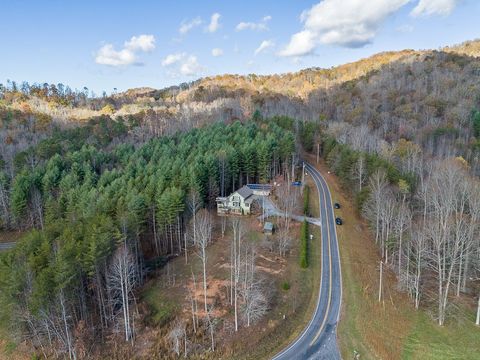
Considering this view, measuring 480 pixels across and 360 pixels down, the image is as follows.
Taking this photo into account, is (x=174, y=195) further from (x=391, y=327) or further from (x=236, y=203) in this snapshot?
(x=391, y=327)

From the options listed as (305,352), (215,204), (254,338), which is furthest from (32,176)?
(305,352)

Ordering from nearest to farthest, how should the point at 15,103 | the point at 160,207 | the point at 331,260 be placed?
1. the point at 331,260
2. the point at 160,207
3. the point at 15,103

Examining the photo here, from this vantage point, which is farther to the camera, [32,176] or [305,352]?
[32,176]

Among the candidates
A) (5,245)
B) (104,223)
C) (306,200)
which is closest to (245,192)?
(306,200)

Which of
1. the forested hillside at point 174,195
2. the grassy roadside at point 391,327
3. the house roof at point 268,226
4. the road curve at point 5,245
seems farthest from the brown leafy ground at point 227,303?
the road curve at point 5,245

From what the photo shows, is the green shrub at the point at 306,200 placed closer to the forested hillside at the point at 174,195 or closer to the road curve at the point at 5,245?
the forested hillside at the point at 174,195

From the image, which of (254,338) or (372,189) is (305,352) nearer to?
(254,338)
